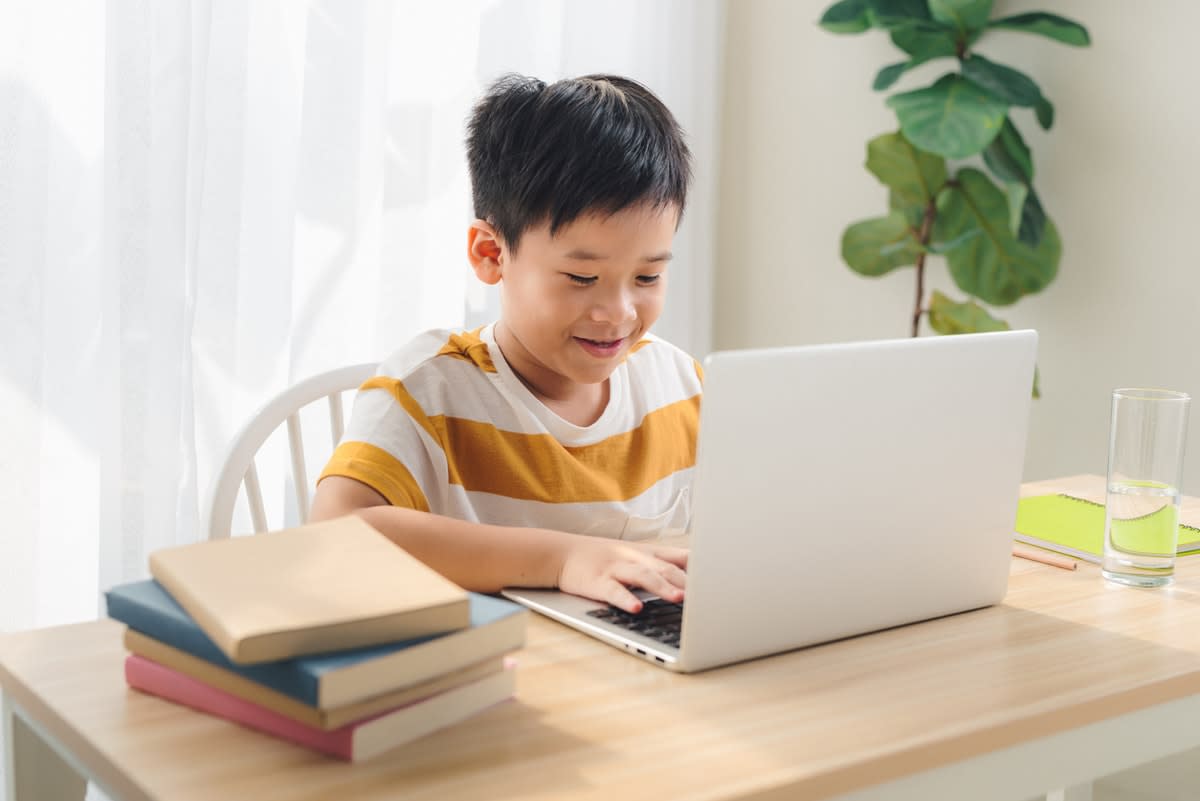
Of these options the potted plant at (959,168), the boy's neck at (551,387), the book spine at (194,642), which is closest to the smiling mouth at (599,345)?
the boy's neck at (551,387)

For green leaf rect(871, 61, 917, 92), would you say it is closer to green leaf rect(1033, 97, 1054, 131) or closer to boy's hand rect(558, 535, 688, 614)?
green leaf rect(1033, 97, 1054, 131)

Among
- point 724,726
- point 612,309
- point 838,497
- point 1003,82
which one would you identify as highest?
point 1003,82

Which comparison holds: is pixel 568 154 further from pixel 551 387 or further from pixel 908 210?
pixel 908 210

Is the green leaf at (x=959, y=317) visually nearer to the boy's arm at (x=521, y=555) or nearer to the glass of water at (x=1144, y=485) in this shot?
the glass of water at (x=1144, y=485)

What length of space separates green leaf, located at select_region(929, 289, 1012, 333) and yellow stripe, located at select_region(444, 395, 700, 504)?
3.71 feet

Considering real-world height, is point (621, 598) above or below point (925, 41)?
below

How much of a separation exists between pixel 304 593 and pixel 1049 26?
6.26 feet

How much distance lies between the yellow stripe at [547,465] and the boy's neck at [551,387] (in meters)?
0.04

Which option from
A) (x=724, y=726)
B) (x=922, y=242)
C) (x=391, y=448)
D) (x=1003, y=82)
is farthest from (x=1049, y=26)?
(x=724, y=726)

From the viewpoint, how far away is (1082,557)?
1.22 m

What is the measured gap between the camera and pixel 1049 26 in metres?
2.22

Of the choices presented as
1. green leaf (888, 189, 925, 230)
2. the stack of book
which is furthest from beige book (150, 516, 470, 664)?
green leaf (888, 189, 925, 230)

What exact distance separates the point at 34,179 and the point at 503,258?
3.09ft

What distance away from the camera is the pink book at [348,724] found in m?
0.71
